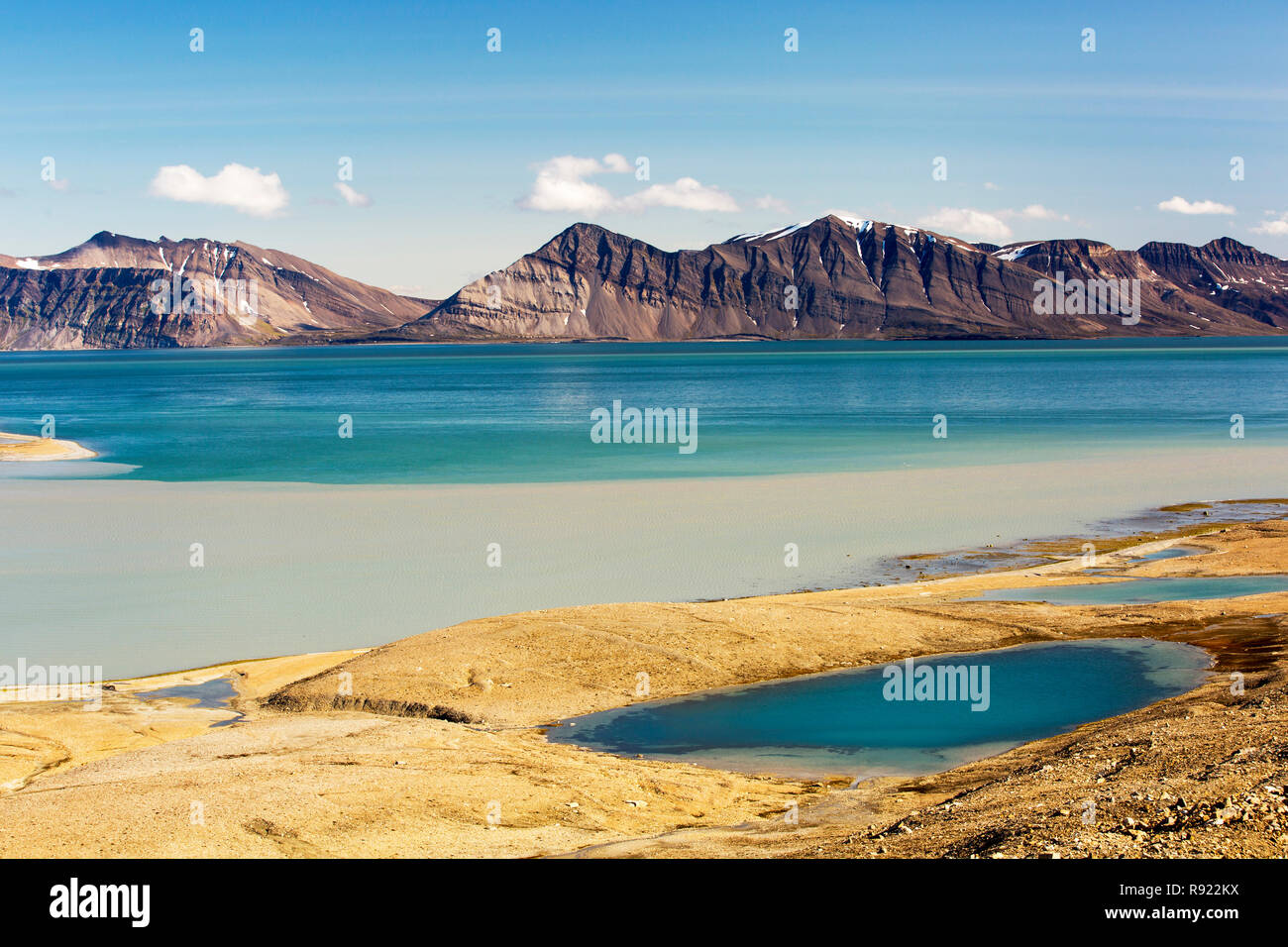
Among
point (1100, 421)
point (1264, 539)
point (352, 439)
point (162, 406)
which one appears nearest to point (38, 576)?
point (1264, 539)

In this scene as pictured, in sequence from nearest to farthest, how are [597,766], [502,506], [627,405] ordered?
[597,766] < [502,506] < [627,405]

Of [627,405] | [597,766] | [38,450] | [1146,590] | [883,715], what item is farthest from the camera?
→ [627,405]

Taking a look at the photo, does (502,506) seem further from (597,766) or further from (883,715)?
(597,766)

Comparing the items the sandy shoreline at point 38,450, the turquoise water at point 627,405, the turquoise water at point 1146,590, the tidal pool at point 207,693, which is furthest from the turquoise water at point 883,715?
the sandy shoreline at point 38,450

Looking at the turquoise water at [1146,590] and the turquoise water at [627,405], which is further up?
the turquoise water at [627,405]

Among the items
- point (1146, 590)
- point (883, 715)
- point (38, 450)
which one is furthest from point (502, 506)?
point (38, 450)

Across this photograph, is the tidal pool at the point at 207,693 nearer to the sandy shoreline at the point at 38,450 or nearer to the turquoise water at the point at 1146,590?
the turquoise water at the point at 1146,590

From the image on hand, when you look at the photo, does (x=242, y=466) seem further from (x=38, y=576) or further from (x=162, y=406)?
(x=162, y=406)
